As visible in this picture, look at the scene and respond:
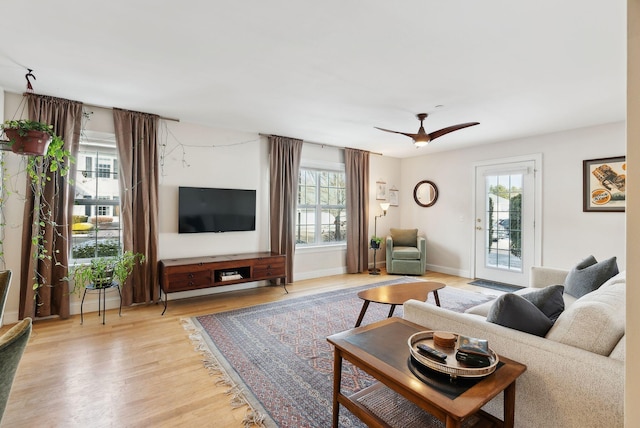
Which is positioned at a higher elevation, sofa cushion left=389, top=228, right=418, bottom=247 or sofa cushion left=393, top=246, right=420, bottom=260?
sofa cushion left=389, top=228, right=418, bottom=247

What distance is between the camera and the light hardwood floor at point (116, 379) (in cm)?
180

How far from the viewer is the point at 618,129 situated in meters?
3.99

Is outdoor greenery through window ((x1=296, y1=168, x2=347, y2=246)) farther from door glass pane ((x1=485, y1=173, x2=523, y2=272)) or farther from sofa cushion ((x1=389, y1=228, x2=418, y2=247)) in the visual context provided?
door glass pane ((x1=485, y1=173, x2=523, y2=272))

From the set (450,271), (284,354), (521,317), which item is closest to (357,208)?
(450,271)

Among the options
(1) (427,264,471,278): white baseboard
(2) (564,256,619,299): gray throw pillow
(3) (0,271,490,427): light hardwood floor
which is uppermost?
(2) (564,256,619,299): gray throw pillow

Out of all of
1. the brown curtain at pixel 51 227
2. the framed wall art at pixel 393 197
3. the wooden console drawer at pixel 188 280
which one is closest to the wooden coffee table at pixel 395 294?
the wooden console drawer at pixel 188 280

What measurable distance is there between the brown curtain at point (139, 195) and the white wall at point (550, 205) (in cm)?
481

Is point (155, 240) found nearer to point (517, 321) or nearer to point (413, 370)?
point (413, 370)

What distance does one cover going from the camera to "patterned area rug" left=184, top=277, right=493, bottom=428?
6.17 ft

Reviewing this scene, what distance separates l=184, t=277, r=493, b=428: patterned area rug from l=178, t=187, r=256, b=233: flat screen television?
1247 mm

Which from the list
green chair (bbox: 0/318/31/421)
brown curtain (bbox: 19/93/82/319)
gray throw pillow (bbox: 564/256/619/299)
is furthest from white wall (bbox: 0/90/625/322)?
green chair (bbox: 0/318/31/421)

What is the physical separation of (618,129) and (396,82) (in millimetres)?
3329

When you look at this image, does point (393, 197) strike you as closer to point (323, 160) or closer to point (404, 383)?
point (323, 160)

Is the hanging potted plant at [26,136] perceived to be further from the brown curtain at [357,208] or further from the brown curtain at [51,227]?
the brown curtain at [357,208]
